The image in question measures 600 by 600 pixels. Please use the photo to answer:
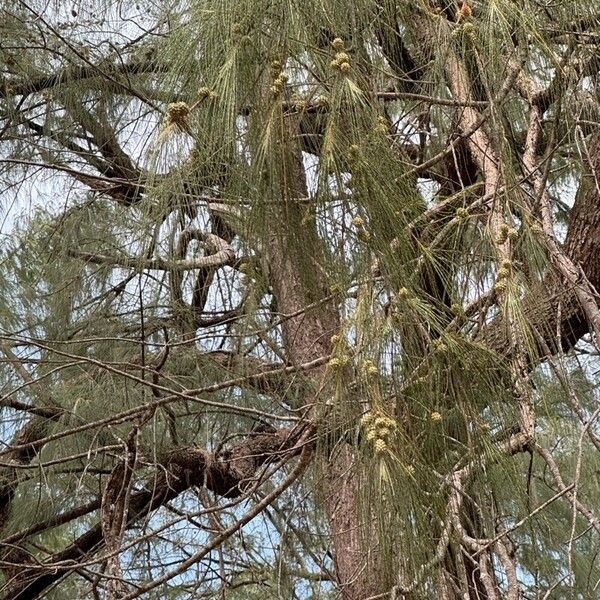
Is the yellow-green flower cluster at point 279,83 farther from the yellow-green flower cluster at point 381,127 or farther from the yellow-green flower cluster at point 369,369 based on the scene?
the yellow-green flower cluster at point 369,369

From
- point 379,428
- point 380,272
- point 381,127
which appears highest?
point 381,127

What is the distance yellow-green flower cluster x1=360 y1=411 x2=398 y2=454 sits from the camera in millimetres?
1038

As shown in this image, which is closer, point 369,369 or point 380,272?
point 369,369

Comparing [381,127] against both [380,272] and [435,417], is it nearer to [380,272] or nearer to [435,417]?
[380,272]

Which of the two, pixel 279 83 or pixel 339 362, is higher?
pixel 279 83

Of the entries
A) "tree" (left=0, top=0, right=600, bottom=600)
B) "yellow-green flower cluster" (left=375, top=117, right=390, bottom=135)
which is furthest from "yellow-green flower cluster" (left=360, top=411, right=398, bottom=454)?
"yellow-green flower cluster" (left=375, top=117, right=390, bottom=135)

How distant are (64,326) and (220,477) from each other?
47 centimetres

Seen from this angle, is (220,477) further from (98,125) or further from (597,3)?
(597,3)

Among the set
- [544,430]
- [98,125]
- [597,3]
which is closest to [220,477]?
[544,430]

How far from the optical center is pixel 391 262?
1196mm

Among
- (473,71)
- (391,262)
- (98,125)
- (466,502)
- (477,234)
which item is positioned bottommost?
(466,502)

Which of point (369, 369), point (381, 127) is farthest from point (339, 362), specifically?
point (381, 127)

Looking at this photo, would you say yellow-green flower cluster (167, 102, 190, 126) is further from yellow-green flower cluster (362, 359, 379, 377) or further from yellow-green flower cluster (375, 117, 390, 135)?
yellow-green flower cluster (362, 359, 379, 377)

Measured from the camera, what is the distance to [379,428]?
106 centimetres
